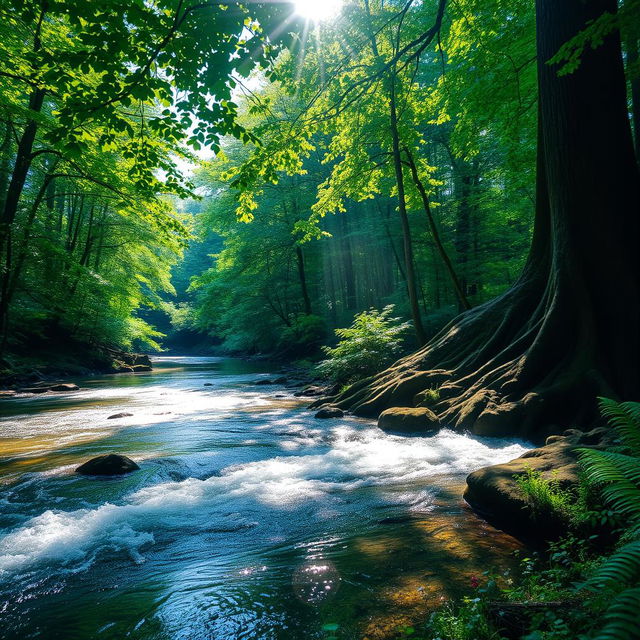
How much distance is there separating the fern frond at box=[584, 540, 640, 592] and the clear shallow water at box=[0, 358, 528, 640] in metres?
1.22

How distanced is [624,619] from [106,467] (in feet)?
19.1

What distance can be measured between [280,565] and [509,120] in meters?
10.0

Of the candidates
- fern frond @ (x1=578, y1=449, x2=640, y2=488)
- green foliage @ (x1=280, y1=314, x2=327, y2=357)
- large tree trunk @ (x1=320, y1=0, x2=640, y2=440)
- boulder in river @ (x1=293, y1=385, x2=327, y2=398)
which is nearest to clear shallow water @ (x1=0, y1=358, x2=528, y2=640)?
large tree trunk @ (x1=320, y1=0, x2=640, y2=440)

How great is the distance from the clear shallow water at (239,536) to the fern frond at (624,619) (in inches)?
53.4

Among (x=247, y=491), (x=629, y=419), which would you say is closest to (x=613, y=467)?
(x=629, y=419)

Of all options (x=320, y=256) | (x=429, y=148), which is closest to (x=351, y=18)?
(x=429, y=148)

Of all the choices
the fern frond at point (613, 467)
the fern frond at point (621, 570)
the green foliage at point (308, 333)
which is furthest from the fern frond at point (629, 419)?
the green foliage at point (308, 333)

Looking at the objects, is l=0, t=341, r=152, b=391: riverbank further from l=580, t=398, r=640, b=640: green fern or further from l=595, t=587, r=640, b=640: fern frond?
l=595, t=587, r=640, b=640: fern frond

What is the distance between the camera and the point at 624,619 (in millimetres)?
1342

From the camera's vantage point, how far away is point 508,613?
2.07m

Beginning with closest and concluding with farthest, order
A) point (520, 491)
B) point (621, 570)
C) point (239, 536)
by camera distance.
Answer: point (621, 570)
point (520, 491)
point (239, 536)

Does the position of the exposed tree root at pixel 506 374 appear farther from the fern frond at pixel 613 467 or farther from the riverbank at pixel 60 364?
the riverbank at pixel 60 364

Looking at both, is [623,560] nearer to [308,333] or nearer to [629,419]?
[629,419]

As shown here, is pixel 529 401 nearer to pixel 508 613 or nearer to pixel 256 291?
pixel 508 613
